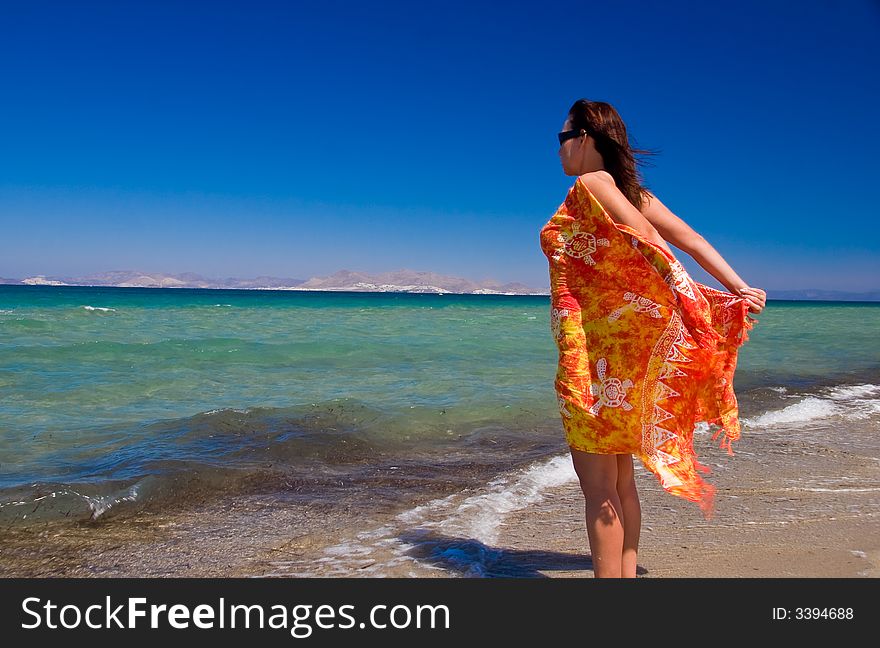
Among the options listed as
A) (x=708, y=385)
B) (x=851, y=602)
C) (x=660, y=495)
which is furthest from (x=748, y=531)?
(x=708, y=385)

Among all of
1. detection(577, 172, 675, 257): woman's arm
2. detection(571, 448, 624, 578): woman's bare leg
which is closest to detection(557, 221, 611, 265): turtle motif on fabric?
detection(577, 172, 675, 257): woman's arm

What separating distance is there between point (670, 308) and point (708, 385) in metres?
0.40

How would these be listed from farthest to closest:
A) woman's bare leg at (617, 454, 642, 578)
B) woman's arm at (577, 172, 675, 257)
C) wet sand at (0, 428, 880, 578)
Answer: wet sand at (0, 428, 880, 578)
woman's bare leg at (617, 454, 642, 578)
woman's arm at (577, 172, 675, 257)

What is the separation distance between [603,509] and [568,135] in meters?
1.47

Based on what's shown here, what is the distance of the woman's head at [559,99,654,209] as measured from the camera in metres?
2.51

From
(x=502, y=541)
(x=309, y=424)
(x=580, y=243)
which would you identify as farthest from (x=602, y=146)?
(x=309, y=424)

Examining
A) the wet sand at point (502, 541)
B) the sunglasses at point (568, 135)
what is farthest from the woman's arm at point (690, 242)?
the wet sand at point (502, 541)

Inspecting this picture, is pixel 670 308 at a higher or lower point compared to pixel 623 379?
higher

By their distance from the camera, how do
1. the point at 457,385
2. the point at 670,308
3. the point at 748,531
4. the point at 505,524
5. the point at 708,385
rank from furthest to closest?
1. the point at 457,385
2. the point at 505,524
3. the point at 748,531
4. the point at 708,385
5. the point at 670,308

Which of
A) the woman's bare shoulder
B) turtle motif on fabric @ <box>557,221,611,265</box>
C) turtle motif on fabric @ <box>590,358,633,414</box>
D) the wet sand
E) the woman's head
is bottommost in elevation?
the wet sand

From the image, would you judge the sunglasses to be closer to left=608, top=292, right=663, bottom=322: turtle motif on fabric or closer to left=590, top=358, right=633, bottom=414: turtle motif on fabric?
left=608, top=292, right=663, bottom=322: turtle motif on fabric

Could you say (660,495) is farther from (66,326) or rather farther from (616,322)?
(66,326)

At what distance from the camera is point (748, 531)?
11.9ft

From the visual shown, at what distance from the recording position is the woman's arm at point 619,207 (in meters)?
2.41
